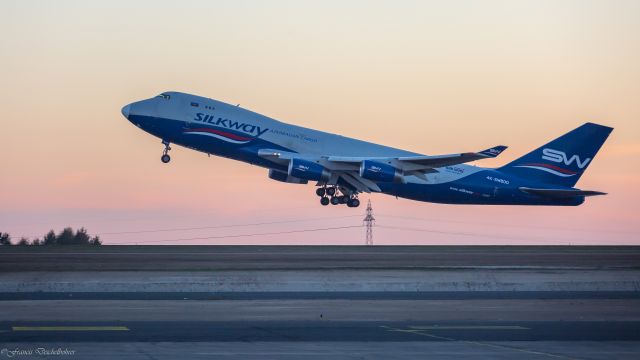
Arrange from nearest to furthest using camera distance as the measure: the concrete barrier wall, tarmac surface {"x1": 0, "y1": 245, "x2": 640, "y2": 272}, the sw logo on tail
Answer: the concrete barrier wall, tarmac surface {"x1": 0, "y1": 245, "x2": 640, "y2": 272}, the sw logo on tail

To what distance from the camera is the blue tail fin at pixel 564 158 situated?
173 feet

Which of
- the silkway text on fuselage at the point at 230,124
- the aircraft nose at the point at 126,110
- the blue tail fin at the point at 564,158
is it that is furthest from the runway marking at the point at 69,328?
the blue tail fin at the point at 564,158

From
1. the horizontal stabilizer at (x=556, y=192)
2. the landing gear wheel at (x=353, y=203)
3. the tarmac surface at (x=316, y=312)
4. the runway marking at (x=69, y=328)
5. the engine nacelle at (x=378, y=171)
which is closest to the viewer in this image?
the tarmac surface at (x=316, y=312)

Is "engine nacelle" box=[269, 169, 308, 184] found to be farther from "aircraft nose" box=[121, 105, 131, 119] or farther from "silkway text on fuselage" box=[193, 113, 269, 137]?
"aircraft nose" box=[121, 105, 131, 119]

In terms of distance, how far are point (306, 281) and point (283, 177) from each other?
24051 mm

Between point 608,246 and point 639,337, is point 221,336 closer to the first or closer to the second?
point 639,337

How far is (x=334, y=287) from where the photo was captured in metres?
26.4

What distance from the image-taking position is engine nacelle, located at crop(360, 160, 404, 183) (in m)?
46.9

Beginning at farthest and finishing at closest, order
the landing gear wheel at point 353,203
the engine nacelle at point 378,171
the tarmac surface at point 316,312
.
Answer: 1. the landing gear wheel at point 353,203
2. the engine nacelle at point 378,171
3. the tarmac surface at point 316,312

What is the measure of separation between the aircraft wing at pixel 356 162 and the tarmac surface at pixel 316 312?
418 inches

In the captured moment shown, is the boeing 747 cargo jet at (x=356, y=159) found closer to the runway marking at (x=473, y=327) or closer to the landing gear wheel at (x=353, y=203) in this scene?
the landing gear wheel at (x=353, y=203)

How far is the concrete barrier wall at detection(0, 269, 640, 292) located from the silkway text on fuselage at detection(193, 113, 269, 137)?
1786 cm

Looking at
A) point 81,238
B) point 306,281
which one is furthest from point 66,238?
point 306,281

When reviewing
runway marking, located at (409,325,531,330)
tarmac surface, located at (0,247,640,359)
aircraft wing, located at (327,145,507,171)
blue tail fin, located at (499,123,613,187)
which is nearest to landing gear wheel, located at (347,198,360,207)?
aircraft wing, located at (327,145,507,171)
